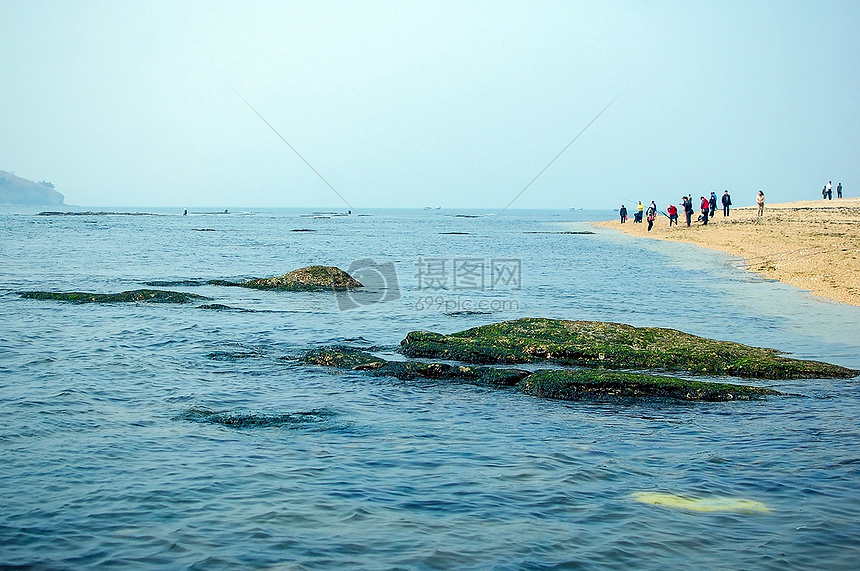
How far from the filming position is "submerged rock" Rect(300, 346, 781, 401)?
37.3 ft

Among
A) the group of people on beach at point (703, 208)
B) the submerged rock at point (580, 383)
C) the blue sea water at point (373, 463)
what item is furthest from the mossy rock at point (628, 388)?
the group of people on beach at point (703, 208)

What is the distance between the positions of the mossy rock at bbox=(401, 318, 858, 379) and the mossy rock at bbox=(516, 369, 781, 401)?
1302 mm

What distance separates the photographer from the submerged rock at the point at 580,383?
37.3 ft

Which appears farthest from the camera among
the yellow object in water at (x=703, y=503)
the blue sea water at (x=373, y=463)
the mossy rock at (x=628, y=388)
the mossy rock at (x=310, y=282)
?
the mossy rock at (x=310, y=282)

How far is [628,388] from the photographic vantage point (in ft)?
37.7

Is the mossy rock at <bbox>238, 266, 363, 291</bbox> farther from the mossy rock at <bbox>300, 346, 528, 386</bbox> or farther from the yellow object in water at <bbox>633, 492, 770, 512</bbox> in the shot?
the yellow object in water at <bbox>633, 492, 770, 512</bbox>

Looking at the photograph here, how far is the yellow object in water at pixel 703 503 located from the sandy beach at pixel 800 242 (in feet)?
53.1

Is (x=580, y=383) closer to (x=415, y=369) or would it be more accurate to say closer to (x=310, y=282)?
(x=415, y=369)

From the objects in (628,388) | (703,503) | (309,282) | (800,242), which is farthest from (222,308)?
(800,242)

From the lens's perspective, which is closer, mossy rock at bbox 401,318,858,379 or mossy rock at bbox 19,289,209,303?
mossy rock at bbox 401,318,858,379

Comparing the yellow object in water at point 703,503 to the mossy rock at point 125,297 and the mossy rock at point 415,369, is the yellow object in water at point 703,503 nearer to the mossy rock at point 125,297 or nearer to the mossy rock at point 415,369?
the mossy rock at point 415,369

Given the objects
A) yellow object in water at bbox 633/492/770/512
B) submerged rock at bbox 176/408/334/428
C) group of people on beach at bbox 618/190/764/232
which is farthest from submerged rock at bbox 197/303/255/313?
group of people on beach at bbox 618/190/764/232

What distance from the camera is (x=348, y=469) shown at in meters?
8.42

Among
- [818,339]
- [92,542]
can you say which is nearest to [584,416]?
[92,542]
